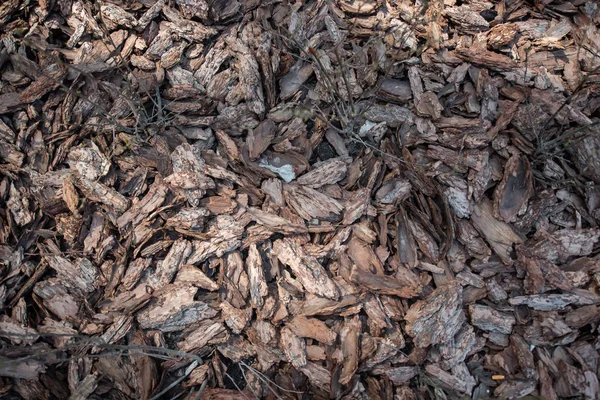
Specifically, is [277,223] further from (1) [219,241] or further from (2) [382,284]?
(2) [382,284]

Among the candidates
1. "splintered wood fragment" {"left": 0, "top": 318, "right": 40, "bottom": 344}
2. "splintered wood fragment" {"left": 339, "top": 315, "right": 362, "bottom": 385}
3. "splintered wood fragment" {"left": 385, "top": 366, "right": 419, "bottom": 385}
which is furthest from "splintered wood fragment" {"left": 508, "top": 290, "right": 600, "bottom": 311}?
"splintered wood fragment" {"left": 0, "top": 318, "right": 40, "bottom": 344}

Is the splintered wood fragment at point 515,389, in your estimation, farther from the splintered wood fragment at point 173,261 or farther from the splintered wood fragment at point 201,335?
the splintered wood fragment at point 173,261

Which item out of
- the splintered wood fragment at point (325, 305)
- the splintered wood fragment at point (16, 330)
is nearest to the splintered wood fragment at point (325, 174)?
the splintered wood fragment at point (325, 305)

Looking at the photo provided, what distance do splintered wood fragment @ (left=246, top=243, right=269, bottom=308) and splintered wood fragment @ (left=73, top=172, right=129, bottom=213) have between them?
55 centimetres

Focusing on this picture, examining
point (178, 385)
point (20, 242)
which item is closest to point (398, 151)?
point (178, 385)

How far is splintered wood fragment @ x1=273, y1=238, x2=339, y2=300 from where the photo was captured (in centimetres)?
172

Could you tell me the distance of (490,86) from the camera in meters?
1.89

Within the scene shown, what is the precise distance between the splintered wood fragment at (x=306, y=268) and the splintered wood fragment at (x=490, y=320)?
0.58 metres

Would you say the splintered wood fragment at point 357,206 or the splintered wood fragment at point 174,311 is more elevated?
the splintered wood fragment at point 357,206

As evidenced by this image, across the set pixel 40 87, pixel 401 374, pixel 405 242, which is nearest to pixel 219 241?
pixel 405 242

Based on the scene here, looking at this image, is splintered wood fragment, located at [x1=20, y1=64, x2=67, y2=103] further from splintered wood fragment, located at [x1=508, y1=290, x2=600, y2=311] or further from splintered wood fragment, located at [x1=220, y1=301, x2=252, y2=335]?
splintered wood fragment, located at [x1=508, y1=290, x2=600, y2=311]

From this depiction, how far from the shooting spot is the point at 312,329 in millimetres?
1716

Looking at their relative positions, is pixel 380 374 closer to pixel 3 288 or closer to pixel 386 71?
pixel 386 71

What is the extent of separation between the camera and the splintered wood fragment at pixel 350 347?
1.68 metres
